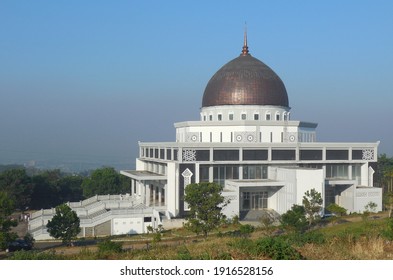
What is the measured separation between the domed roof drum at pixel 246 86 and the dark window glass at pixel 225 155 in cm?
692

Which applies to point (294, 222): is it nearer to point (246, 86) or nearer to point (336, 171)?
point (336, 171)

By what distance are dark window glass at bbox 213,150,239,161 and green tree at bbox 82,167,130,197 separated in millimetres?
18731

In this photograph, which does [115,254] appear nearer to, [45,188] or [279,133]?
[279,133]

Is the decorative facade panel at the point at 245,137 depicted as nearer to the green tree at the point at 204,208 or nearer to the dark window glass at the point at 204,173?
the dark window glass at the point at 204,173

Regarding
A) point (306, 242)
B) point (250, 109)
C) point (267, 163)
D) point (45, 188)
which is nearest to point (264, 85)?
point (250, 109)

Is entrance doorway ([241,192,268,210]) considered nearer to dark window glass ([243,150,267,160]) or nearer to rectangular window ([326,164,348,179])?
dark window glass ([243,150,267,160])

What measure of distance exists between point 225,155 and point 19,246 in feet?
53.9

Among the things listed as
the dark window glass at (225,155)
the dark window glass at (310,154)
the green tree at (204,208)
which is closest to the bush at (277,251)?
the green tree at (204,208)

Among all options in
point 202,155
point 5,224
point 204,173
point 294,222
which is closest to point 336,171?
point 204,173

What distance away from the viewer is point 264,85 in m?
43.2

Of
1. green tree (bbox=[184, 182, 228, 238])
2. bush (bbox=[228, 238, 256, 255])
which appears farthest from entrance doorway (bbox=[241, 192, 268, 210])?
bush (bbox=[228, 238, 256, 255])

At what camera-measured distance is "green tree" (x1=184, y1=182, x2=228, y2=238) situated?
1086 inches

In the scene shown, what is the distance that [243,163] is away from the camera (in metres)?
37.4

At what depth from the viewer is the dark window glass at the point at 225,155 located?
37000 mm
